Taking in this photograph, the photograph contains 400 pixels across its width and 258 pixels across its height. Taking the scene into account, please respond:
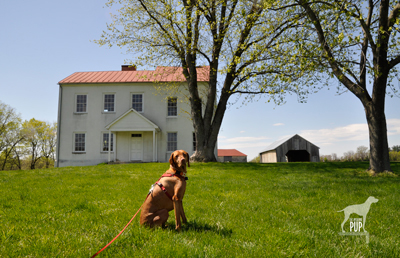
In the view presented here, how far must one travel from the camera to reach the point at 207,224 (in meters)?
4.59

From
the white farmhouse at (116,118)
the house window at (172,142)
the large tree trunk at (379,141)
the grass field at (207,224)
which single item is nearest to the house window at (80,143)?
the white farmhouse at (116,118)

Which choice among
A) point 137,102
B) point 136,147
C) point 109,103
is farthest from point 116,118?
point 136,147

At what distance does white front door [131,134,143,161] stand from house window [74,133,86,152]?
4564mm

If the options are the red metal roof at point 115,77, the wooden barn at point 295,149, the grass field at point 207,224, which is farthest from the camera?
the wooden barn at point 295,149

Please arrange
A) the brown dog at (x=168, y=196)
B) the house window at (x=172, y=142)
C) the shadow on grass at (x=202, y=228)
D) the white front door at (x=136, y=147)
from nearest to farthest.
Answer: the brown dog at (x=168, y=196) → the shadow on grass at (x=202, y=228) → the white front door at (x=136, y=147) → the house window at (x=172, y=142)

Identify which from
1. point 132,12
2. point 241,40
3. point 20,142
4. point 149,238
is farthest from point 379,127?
point 20,142

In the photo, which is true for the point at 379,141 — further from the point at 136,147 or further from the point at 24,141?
the point at 24,141

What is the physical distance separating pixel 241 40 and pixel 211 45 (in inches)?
91.1

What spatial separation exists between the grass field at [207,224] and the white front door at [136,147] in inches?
676

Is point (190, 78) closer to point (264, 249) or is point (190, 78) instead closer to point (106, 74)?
point (106, 74)

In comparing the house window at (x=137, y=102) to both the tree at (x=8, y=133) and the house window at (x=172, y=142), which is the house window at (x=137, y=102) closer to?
the house window at (x=172, y=142)

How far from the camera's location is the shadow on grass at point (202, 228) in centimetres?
420

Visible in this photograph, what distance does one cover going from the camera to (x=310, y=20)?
44.8ft

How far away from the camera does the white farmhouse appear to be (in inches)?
1006
